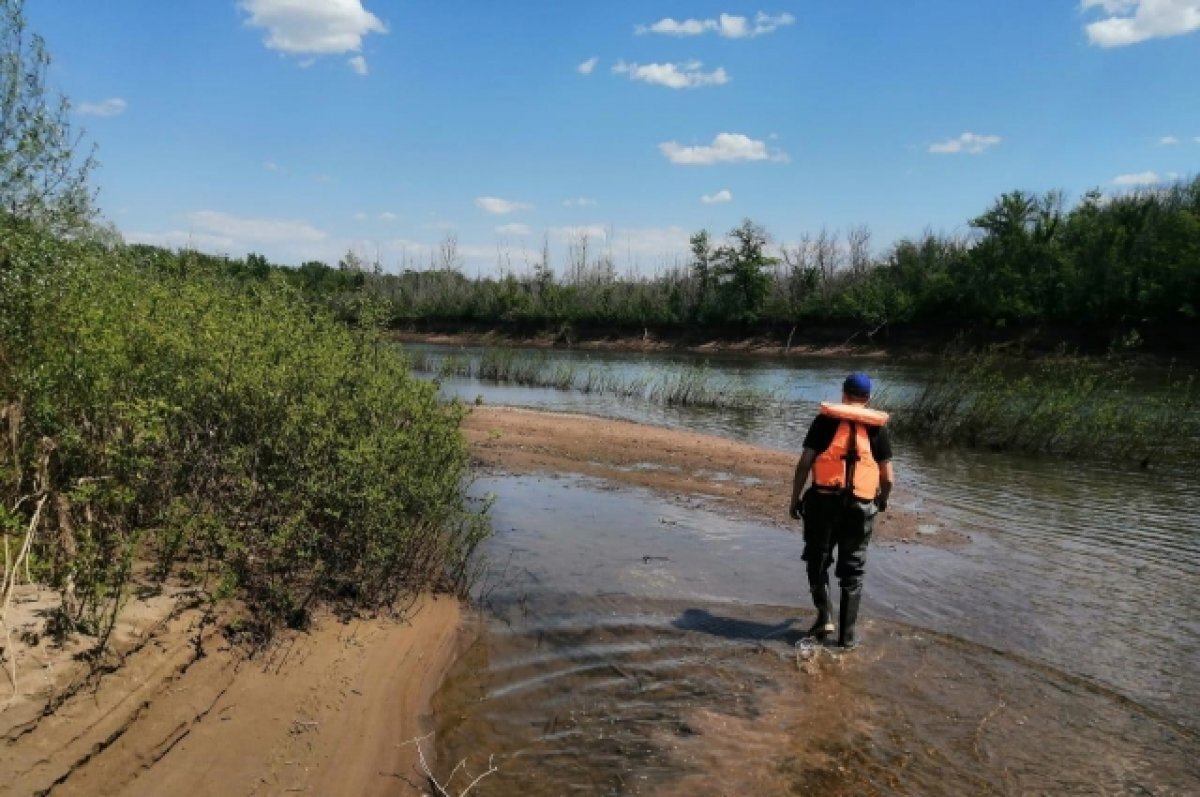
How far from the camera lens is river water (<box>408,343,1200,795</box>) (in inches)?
191

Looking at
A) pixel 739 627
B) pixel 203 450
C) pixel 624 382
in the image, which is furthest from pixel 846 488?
pixel 624 382

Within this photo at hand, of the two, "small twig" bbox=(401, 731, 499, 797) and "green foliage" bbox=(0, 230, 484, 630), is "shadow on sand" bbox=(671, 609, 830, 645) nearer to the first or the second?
"green foliage" bbox=(0, 230, 484, 630)

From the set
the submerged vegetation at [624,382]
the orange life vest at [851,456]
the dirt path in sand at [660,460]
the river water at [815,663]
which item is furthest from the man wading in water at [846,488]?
the submerged vegetation at [624,382]

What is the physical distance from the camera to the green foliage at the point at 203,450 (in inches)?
199

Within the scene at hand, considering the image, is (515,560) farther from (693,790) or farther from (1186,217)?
(1186,217)

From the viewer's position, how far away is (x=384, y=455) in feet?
20.3

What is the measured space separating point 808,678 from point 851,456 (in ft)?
5.82

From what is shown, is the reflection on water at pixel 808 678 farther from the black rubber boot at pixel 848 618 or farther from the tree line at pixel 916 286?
the tree line at pixel 916 286

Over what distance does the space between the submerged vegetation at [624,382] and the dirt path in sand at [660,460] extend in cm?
407

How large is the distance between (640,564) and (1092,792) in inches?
193

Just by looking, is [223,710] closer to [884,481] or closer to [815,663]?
[815,663]

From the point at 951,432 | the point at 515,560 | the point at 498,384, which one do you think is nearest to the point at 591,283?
the point at 498,384

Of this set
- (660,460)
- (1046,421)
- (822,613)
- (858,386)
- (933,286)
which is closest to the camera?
(858,386)

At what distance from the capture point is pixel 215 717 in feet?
14.9
